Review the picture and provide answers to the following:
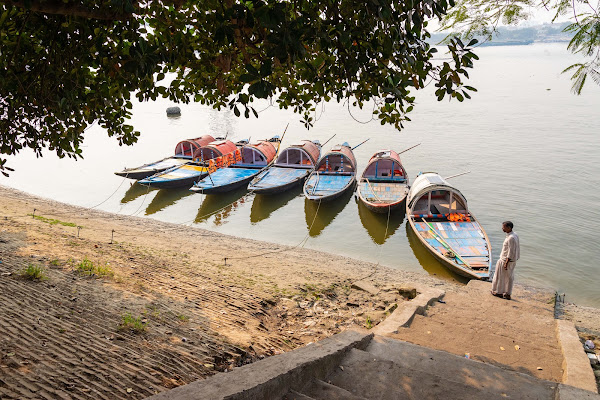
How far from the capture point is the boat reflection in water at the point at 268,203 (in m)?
20.0

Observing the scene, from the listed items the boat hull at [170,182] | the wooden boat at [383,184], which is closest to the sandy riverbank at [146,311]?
the wooden boat at [383,184]

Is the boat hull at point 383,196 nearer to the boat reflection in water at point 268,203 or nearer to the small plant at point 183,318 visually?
the boat reflection in water at point 268,203

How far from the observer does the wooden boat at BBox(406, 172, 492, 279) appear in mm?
13297

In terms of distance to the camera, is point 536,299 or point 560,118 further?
point 560,118

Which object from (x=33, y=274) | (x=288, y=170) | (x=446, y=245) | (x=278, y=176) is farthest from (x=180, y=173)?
(x=33, y=274)

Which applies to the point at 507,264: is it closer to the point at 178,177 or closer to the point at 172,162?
the point at 178,177

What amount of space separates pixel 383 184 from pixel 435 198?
3463mm

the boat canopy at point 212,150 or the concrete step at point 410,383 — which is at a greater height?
the boat canopy at point 212,150

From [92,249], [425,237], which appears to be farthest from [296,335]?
[425,237]

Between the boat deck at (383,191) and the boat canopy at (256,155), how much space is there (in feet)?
19.0

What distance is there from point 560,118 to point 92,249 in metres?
39.4

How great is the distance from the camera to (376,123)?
128 ft

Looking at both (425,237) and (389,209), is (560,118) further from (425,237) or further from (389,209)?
(425,237)

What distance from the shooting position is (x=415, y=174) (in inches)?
982
